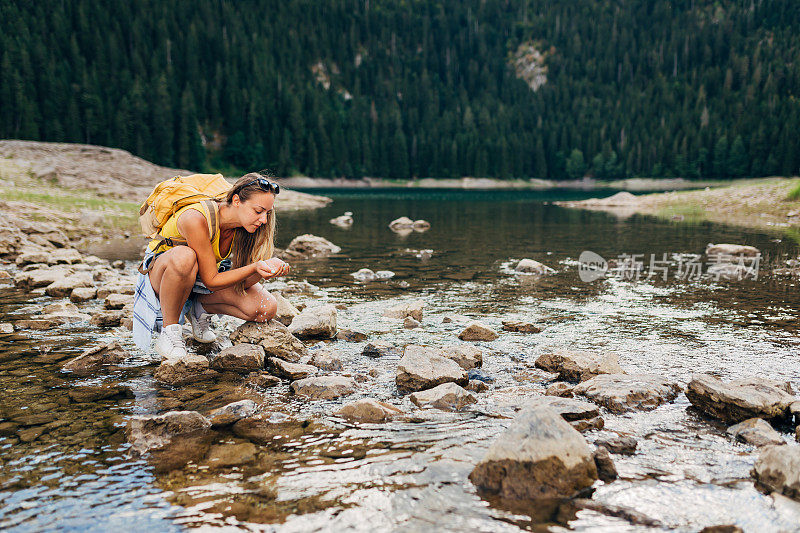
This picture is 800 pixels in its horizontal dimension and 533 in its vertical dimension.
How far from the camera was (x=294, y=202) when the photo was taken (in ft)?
199

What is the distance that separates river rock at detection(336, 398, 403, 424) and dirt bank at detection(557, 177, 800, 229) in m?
33.0

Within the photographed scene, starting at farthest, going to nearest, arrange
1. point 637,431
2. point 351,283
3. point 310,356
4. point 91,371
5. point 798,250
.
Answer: point 798,250, point 351,283, point 310,356, point 91,371, point 637,431

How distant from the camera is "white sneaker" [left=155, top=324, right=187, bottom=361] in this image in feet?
23.6

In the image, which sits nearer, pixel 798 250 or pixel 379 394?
pixel 379 394

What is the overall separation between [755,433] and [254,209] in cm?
616

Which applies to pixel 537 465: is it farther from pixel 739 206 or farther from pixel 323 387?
pixel 739 206

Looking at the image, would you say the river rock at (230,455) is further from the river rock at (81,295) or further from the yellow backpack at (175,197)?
the river rock at (81,295)

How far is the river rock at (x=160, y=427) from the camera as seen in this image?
5.05m

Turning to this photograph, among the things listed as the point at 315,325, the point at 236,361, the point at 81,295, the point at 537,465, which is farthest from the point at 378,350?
the point at 81,295

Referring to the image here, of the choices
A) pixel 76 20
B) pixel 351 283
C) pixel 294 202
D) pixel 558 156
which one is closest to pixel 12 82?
pixel 76 20

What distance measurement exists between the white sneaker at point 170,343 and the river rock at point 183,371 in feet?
0.62

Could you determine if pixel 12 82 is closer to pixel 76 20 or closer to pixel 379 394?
pixel 76 20

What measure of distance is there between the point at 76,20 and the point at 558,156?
14621 centimetres

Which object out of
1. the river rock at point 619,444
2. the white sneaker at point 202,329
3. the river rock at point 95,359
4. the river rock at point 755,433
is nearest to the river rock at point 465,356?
the river rock at point 619,444
